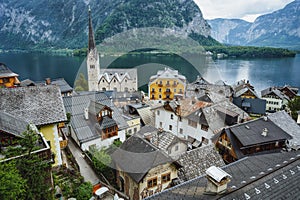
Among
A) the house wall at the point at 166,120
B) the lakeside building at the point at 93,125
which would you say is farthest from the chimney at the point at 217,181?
the house wall at the point at 166,120

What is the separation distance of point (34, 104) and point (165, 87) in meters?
42.2

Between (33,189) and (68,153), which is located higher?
(33,189)

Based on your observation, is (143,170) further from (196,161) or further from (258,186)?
(258,186)

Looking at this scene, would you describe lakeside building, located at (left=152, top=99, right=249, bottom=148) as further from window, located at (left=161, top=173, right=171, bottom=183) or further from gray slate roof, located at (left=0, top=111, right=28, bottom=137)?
gray slate roof, located at (left=0, top=111, right=28, bottom=137)

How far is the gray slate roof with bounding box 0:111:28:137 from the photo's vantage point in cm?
1190

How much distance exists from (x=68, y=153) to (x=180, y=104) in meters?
18.2

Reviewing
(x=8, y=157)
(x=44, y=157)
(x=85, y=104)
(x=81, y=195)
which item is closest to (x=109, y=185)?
(x=81, y=195)

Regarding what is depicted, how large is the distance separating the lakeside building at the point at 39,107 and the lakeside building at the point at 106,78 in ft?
160

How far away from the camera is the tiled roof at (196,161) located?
18594 millimetres

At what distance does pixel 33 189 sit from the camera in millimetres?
10062

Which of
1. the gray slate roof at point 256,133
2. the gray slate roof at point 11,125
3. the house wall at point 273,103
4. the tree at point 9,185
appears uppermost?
the gray slate roof at point 11,125

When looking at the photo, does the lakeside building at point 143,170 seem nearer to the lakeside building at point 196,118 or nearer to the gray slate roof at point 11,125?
the gray slate roof at point 11,125

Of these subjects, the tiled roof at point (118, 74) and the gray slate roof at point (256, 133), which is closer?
the gray slate roof at point (256, 133)

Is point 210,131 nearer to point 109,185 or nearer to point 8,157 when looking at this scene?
point 109,185
